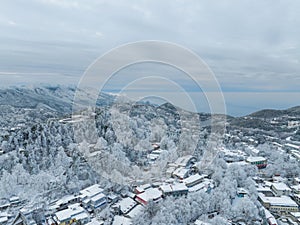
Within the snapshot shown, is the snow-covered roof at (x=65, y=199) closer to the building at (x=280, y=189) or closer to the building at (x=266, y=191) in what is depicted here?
the building at (x=266, y=191)

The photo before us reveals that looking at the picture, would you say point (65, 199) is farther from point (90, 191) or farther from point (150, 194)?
point (150, 194)

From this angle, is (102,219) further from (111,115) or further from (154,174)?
(111,115)

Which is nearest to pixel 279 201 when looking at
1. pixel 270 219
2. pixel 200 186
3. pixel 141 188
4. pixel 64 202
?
pixel 270 219

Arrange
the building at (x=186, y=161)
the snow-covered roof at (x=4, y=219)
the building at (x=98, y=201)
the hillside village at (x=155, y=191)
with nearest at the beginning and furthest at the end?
the snow-covered roof at (x=4, y=219) < the hillside village at (x=155, y=191) < the building at (x=98, y=201) < the building at (x=186, y=161)

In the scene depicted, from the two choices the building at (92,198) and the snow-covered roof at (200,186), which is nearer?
the building at (92,198)

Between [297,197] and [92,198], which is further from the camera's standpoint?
[297,197]

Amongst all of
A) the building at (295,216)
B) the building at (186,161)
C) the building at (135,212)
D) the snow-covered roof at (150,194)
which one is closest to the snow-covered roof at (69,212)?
the building at (135,212)

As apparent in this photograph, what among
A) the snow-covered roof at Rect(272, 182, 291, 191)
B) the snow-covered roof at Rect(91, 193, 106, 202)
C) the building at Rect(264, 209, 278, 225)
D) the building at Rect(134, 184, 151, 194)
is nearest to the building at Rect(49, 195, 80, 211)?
the snow-covered roof at Rect(91, 193, 106, 202)
